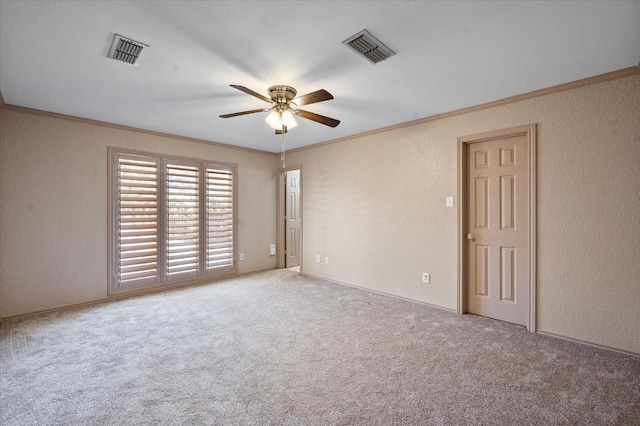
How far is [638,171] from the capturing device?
2.51m

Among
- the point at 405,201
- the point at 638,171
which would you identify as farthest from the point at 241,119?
the point at 638,171

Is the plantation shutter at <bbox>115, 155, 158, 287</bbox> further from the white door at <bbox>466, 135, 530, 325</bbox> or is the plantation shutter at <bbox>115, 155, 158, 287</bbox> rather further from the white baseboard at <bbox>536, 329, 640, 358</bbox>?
the white baseboard at <bbox>536, 329, 640, 358</bbox>

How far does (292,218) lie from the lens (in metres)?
6.45

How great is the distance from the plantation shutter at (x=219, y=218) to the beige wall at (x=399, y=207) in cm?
28

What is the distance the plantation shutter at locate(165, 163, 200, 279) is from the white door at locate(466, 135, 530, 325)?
13.7 feet

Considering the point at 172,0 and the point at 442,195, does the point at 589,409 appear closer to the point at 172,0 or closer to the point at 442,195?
the point at 442,195

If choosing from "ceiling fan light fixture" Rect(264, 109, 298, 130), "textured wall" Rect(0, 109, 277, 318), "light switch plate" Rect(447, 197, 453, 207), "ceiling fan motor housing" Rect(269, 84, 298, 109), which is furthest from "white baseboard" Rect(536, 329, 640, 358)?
"textured wall" Rect(0, 109, 277, 318)

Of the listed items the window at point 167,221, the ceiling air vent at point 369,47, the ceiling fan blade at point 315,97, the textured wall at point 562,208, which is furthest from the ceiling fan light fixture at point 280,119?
the window at point 167,221

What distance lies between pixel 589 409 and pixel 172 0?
3635 millimetres

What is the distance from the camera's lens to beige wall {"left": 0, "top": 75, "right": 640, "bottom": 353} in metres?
2.62

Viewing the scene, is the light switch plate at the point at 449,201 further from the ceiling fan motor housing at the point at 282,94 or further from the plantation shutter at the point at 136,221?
the plantation shutter at the point at 136,221

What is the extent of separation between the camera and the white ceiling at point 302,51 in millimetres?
1812

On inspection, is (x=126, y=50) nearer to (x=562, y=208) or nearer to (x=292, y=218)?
(x=562, y=208)

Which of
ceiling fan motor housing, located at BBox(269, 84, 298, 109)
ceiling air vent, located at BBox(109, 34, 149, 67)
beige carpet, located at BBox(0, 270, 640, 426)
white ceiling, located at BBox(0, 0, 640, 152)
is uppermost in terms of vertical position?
white ceiling, located at BBox(0, 0, 640, 152)
